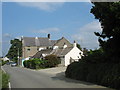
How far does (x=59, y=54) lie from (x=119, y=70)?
42.7 metres

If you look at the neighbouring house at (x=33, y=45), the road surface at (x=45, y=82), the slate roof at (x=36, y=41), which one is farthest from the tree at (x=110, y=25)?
the slate roof at (x=36, y=41)

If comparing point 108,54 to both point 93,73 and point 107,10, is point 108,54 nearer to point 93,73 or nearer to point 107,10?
point 93,73

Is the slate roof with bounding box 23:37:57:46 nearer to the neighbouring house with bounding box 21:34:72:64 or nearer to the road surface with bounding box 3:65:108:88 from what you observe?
the neighbouring house with bounding box 21:34:72:64

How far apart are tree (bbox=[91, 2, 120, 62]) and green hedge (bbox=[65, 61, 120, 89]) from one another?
1037mm

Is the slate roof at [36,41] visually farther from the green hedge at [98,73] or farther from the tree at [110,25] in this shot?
the tree at [110,25]

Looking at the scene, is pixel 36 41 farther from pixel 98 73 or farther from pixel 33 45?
pixel 98 73

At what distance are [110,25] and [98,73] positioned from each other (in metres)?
3.71

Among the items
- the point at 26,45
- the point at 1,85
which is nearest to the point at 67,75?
the point at 1,85

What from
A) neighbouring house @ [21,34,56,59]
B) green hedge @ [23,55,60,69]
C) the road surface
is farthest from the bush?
neighbouring house @ [21,34,56,59]

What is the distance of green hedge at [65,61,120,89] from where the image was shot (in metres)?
15.1

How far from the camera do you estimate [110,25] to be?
1653cm

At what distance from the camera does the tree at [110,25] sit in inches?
622

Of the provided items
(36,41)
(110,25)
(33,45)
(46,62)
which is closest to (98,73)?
(110,25)

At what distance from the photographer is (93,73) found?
18.6 m
